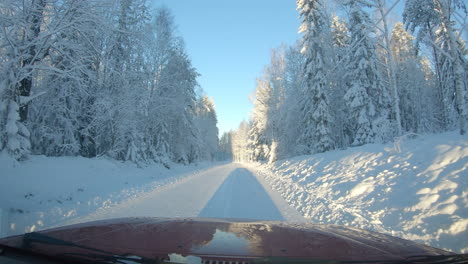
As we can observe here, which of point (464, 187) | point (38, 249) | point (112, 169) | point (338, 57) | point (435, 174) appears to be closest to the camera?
point (38, 249)

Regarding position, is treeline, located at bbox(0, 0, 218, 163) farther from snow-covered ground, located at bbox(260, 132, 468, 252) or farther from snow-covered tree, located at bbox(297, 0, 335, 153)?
snow-covered tree, located at bbox(297, 0, 335, 153)

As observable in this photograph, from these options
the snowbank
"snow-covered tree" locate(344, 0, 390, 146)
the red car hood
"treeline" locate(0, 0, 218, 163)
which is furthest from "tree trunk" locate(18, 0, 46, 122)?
"snow-covered tree" locate(344, 0, 390, 146)

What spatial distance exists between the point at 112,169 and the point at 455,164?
54.9 feet

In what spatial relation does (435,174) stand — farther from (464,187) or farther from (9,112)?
(9,112)

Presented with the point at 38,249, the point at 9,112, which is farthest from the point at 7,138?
the point at 38,249

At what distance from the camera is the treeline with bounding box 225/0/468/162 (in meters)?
16.0

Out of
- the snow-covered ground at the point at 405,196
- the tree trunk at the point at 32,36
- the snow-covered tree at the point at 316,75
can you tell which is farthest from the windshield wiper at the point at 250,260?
the snow-covered tree at the point at 316,75

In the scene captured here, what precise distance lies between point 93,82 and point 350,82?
1989cm

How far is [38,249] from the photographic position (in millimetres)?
2078

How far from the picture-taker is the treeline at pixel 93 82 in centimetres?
897

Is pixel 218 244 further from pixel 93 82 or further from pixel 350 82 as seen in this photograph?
pixel 350 82

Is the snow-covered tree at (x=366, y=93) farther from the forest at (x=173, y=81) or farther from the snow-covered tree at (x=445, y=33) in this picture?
the snow-covered tree at (x=445, y=33)

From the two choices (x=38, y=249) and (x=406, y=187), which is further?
(x=406, y=187)

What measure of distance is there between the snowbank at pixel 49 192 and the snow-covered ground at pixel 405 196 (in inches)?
265
